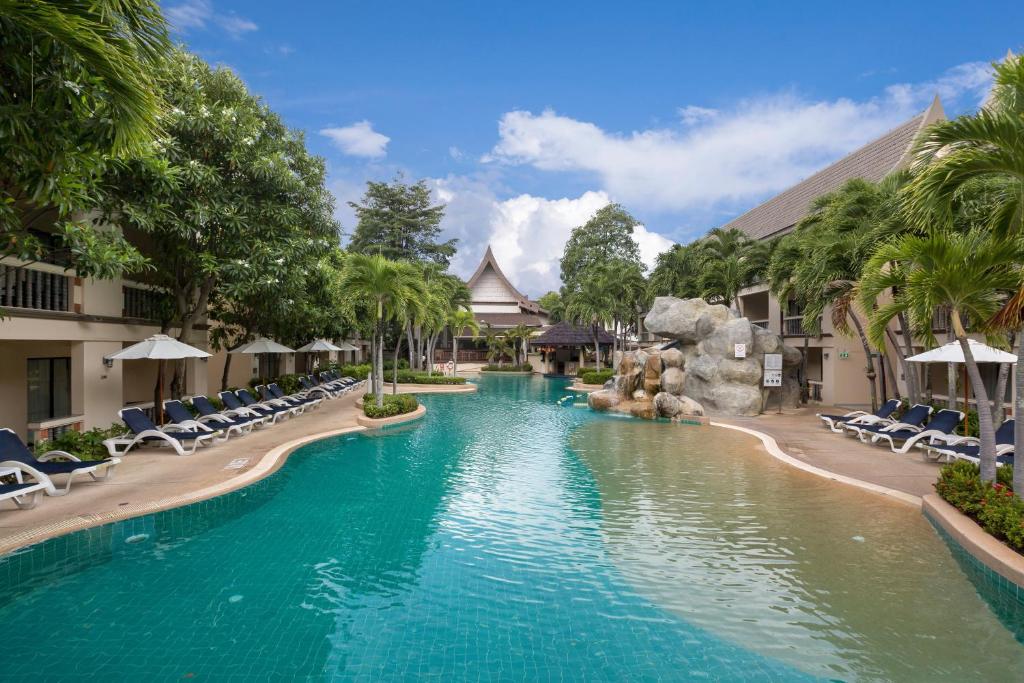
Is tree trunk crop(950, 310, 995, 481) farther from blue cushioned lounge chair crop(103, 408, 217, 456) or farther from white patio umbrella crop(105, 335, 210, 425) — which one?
white patio umbrella crop(105, 335, 210, 425)

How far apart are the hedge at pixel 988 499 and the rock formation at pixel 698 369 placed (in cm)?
983

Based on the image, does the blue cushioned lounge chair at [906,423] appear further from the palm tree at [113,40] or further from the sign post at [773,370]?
the palm tree at [113,40]

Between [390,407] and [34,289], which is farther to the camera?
[390,407]

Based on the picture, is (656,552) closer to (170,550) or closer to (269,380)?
(170,550)

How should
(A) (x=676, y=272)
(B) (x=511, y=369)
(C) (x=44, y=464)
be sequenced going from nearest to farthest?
(C) (x=44, y=464) < (A) (x=676, y=272) < (B) (x=511, y=369)

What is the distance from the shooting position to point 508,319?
162 feet

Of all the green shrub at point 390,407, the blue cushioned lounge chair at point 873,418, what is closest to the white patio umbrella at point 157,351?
the green shrub at point 390,407

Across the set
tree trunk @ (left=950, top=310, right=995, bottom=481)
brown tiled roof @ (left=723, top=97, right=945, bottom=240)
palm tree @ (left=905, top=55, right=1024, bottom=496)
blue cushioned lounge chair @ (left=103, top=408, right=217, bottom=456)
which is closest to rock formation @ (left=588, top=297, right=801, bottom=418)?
brown tiled roof @ (left=723, top=97, right=945, bottom=240)

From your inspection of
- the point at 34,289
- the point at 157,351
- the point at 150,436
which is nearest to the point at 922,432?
the point at 150,436

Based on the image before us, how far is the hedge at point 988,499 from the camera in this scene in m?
6.05

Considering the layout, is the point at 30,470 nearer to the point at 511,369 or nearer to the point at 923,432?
the point at 923,432

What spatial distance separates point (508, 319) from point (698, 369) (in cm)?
3070

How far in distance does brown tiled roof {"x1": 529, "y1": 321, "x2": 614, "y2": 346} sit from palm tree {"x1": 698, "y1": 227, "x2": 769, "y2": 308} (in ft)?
44.6

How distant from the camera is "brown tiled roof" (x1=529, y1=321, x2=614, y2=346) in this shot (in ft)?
128
